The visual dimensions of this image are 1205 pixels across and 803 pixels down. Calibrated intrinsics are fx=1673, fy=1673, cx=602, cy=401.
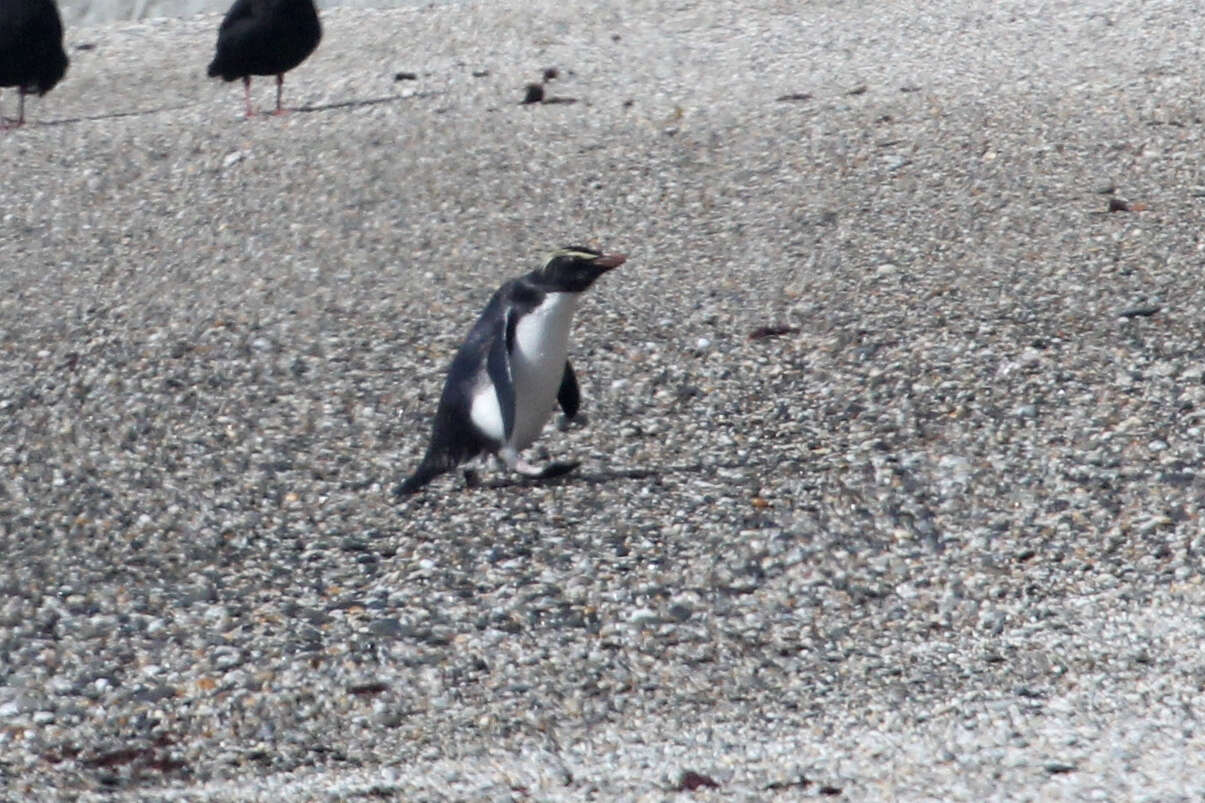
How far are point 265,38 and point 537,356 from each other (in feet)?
18.2

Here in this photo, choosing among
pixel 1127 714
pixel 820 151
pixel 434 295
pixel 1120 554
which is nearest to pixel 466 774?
pixel 1127 714

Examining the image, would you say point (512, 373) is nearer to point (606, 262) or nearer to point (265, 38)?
point (606, 262)

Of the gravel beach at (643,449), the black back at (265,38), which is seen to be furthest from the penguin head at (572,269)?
the black back at (265,38)

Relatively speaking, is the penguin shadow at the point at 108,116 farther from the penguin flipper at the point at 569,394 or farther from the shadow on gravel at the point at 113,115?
the penguin flipper at the point at 569,394

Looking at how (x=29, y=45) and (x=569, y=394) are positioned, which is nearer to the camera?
(x=569, y=394)

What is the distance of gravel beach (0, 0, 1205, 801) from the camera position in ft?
12.0

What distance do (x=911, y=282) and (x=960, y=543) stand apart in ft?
7.21

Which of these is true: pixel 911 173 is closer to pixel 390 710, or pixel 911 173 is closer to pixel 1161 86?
pixel 1161 86

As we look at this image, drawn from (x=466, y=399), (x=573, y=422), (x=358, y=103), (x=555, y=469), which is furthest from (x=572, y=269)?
(x=358, y=103)

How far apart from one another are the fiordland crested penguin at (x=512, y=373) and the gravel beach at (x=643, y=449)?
173mm

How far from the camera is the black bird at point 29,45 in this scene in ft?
32.7

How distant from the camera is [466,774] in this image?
3496 millimetres

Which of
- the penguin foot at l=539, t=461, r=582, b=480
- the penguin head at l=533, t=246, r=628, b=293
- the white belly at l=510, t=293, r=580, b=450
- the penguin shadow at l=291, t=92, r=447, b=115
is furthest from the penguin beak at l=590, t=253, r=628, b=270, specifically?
the penguin shadow at l=291, t=92, r=447, b=115

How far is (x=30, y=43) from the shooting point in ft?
33.0
